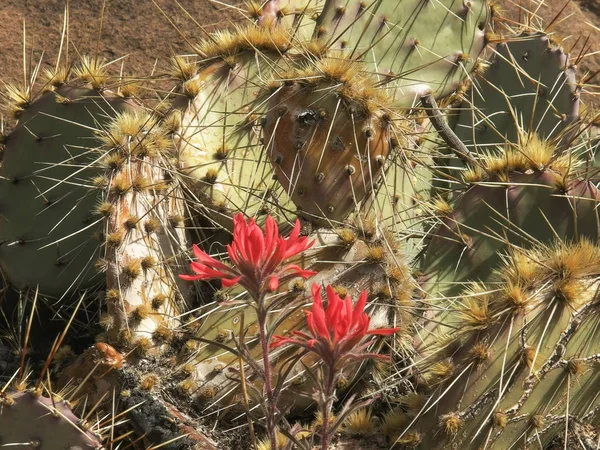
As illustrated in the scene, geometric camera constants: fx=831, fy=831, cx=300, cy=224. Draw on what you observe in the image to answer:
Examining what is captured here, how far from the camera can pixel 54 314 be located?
6.98 feet

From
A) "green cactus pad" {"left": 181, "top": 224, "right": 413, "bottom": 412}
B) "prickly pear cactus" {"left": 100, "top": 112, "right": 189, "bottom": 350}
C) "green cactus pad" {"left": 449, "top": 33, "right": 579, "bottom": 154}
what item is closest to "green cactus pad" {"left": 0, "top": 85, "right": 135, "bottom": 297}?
"prickly pear cactus" {"left": 100, "top": 112, "right": 189, "bottom": 350}

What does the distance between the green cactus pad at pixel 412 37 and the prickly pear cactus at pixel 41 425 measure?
3.70 feet

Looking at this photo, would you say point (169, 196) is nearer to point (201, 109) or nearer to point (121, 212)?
point (121, 212)

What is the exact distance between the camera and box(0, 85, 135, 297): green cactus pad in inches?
82.4

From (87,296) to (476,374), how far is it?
3.63ft

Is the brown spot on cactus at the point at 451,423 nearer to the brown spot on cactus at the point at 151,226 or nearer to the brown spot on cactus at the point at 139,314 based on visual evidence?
the brown spot on cactus at the point at 139,314

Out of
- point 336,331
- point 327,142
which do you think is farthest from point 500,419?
point 327,142

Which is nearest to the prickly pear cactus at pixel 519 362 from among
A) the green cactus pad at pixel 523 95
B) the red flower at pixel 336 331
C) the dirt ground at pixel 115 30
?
the red flower at pixel 336 331

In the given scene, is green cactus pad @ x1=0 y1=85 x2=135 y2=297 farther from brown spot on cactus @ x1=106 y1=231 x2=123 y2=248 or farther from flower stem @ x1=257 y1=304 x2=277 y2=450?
flower stem @ x1=257 y1=304 x2=277 y2=450

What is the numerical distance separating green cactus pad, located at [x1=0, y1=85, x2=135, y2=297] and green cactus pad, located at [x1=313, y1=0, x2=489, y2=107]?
0.62 metres

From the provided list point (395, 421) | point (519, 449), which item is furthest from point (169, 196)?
point (519, 449)

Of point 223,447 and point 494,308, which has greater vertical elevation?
point 494,308

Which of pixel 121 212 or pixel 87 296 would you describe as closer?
pixel 121 212

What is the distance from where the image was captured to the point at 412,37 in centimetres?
224
